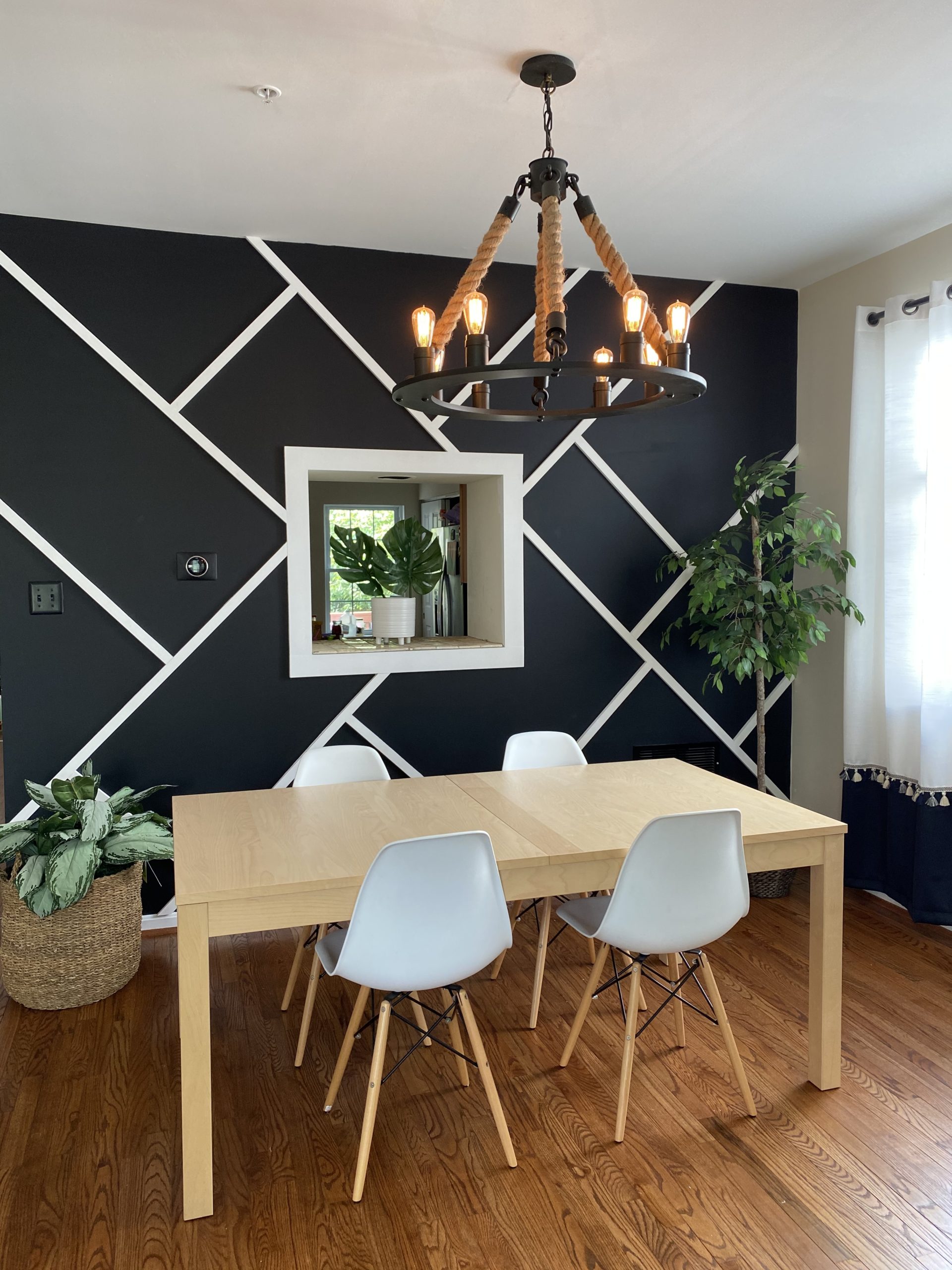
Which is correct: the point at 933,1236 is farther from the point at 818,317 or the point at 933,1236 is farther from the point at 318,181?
the point at 818,317

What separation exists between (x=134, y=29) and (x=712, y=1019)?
116 inches

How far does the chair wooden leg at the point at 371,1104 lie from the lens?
78.0 inches

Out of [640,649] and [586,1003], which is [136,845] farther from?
[640,649]

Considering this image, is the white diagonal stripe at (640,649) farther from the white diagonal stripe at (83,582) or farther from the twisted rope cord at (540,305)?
the twisted rope cord at (540,305)

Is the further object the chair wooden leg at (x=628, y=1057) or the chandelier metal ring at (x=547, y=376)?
the chair wooden leg at (x=628, y=1057)

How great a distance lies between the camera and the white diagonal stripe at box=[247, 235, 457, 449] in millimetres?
3543

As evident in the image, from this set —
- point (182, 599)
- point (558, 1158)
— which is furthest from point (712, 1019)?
point (182, 599)

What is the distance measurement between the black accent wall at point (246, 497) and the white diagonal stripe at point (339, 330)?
3 cm

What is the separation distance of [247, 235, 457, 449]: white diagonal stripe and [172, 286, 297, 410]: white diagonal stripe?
0.04 m

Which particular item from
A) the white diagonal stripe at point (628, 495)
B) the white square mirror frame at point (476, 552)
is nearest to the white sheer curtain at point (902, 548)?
the white diagonal stripe at point (628, 495)

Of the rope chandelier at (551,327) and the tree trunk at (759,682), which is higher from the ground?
the rope chandelier at (551,327)

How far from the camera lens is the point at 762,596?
3.65m

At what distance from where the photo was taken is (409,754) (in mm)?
3826

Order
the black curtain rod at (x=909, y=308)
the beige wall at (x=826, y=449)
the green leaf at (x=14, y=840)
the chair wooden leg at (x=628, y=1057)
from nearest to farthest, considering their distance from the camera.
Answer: the chair wooden leg at (x=628, y=1057), the green leaf at (x=14, y=840), the black curtain rod at (x=909, y=308), the beige wall at (x=826, y=449)
